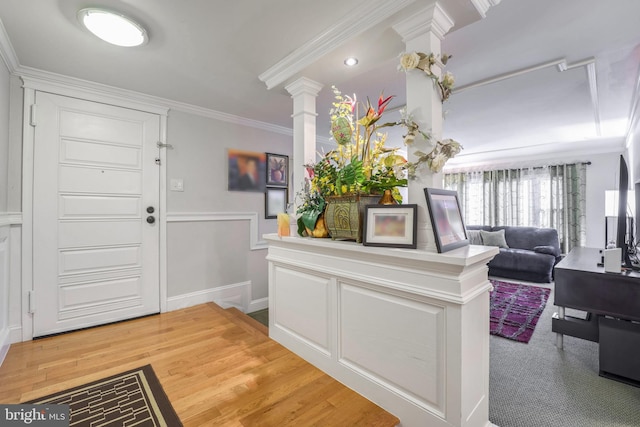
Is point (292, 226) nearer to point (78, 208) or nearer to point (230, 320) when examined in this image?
point (230, 320)

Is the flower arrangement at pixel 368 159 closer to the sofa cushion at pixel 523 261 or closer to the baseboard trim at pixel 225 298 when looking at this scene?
the baseboard trim at pixel 225 298

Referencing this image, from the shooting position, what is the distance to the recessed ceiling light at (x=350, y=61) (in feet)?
6.10

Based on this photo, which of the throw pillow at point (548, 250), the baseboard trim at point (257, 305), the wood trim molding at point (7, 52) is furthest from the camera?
the throw pillow at point (548, 250)

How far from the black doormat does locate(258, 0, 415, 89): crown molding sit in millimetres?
2140

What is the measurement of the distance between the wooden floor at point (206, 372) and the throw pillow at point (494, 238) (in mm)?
4863

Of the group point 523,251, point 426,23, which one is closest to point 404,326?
point 426,23

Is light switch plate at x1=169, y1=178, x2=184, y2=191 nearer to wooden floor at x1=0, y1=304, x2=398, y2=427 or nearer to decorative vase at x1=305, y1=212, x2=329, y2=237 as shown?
wooden floor at x1=0, y1=304, x2=398, y2=427

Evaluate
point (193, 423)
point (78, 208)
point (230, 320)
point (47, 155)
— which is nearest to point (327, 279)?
point (193, 423)

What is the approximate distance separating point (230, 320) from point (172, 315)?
0.63 metres

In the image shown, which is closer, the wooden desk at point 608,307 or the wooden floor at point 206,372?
the wooden floor at point 206,372

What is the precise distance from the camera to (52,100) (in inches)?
92.0

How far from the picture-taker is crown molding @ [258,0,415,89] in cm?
146

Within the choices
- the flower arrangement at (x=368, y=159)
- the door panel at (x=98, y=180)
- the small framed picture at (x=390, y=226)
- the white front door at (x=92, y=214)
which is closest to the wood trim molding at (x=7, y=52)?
the white front door at (x=92, y=214)

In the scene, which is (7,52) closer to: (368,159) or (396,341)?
(368,159)
